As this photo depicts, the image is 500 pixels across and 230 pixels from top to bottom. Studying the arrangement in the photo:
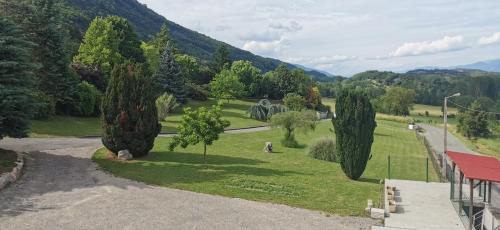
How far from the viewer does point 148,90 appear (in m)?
26.8

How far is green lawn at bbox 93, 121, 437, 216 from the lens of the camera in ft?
64.2

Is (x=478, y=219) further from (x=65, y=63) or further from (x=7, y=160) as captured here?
(x=65, y=63)

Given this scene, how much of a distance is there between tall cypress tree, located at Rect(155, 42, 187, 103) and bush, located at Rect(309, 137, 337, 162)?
3264 centimetres

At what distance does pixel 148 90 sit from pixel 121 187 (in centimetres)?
862

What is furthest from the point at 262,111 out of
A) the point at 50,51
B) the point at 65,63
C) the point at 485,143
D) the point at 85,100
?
the point at 485,143

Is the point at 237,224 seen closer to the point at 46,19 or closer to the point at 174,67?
the point at 46,19

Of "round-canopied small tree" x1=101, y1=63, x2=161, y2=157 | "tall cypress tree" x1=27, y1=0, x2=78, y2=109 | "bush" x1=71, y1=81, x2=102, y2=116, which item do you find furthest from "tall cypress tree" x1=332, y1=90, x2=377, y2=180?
"bush" x1=71, y1=81, x2=102, y2=116

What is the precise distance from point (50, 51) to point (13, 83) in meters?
20.0

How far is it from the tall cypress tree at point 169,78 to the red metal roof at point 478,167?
4920 cm

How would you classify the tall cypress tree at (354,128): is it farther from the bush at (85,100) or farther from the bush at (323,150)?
the bush at (85,100)

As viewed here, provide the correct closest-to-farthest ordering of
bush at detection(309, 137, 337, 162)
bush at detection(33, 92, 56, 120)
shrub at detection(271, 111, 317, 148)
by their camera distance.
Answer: bush at detection(309, 137, 337, 162) < bush at detection(33, 92, 56, 120) < shrub at detection(271, 111, 317, 148)

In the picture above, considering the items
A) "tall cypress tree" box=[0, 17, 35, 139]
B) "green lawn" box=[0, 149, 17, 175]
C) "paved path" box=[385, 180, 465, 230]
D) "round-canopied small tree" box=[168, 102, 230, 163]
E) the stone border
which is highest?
"tall cypress tree" box=[0, 17, 35, 139]

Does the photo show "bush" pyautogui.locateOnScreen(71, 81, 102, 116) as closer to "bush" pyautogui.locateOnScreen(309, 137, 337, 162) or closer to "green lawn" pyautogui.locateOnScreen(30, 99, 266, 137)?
"green lawn" pyautogui.locateOnScreen(30, 99, 266, 137)

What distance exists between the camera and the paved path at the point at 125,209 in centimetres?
1499
